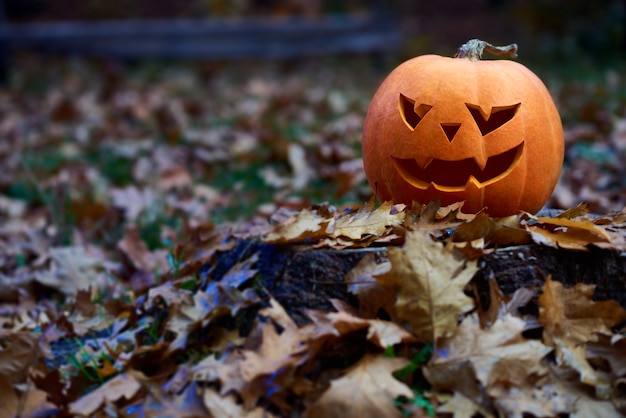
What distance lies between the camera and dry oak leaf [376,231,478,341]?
169 centimetres

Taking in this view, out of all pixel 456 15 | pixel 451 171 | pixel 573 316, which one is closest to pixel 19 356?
pixel 451 171

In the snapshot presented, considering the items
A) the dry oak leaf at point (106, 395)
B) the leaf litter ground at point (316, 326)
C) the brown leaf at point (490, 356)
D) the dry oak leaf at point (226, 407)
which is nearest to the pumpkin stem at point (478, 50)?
the leaf litter ground at point (316, 326)

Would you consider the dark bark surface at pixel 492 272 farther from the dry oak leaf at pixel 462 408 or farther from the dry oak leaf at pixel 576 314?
the dry oak leaf at pixel 462 408

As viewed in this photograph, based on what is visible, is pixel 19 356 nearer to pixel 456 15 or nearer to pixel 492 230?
pixel 492 230

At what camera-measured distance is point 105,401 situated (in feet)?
5.71

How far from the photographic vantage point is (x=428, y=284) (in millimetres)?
1699

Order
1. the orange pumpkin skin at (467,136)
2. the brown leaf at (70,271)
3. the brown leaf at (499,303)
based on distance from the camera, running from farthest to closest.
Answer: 1. the brown leaf at (70,271)
2. the orange pumpkin skin at (467,136)
3. the brown leaf at (499,303)

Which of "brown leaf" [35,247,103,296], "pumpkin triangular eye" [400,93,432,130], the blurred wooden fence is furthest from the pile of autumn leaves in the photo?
the blurred wooden fence

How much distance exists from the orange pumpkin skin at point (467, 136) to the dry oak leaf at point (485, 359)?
51cm

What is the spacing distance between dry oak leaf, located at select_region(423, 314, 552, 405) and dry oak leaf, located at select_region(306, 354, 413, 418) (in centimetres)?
11

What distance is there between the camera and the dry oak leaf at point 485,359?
5.38 feet

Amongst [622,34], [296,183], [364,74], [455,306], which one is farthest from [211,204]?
[622,34]

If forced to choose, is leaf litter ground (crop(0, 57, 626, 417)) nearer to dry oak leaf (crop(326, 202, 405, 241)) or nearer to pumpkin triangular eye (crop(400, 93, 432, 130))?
dry oak leaf (crop(326, 202, 405, 241))

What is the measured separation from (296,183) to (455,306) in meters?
2.42
